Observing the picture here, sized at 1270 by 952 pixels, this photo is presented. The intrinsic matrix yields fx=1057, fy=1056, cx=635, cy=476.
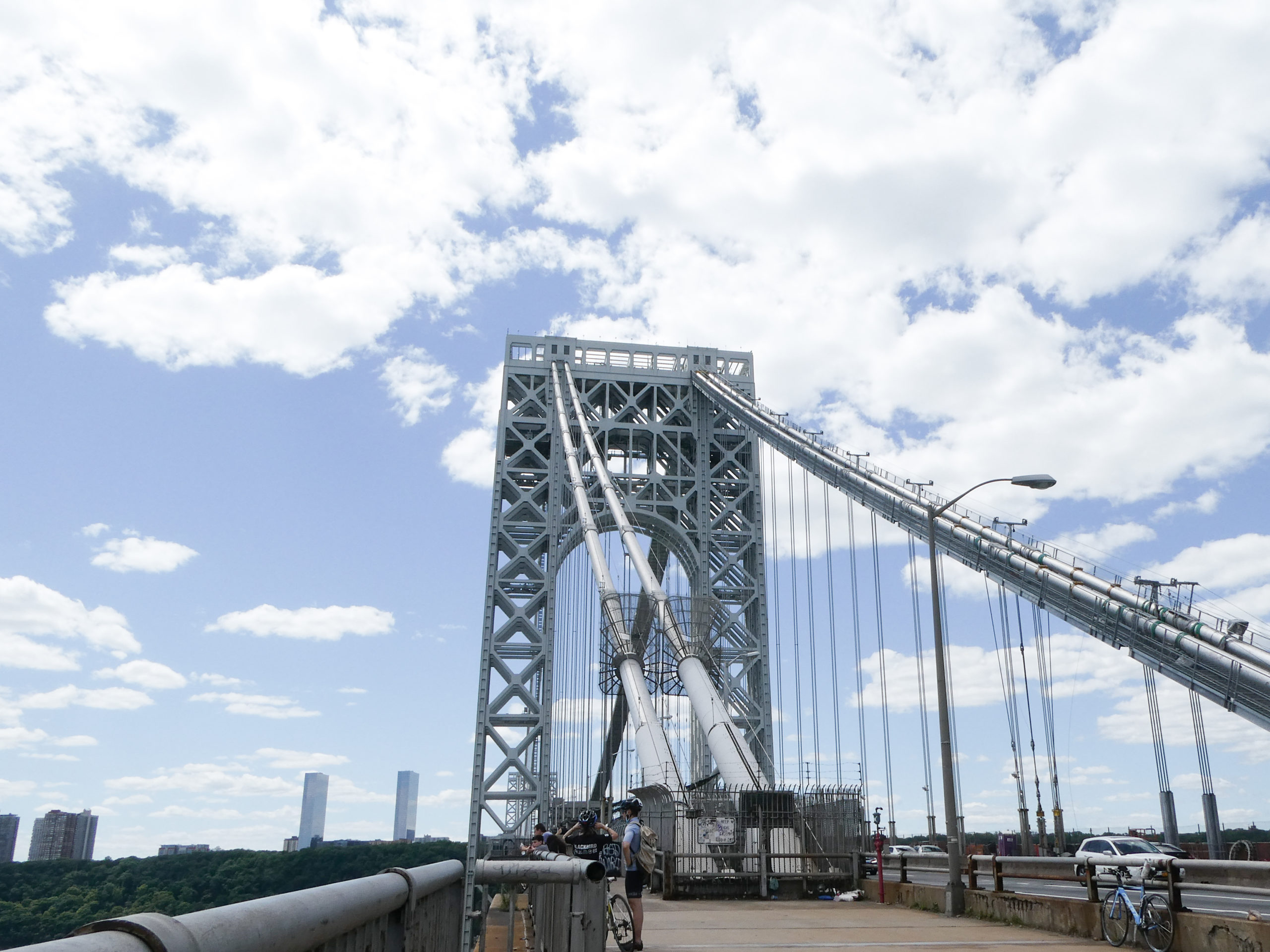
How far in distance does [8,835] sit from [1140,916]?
41310mm

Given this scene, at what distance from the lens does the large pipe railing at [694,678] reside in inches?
1022

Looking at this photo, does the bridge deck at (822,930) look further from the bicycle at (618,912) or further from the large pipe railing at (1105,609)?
the large pipe railing at (1105,609)

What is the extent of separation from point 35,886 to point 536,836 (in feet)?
78.7

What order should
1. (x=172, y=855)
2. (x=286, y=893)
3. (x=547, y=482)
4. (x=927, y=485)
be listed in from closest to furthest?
(x=286, y=893)
(x=927, y=485)
(x=172, y=855)
(x=547, y=482)

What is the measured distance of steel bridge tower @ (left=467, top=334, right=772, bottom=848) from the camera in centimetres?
4438

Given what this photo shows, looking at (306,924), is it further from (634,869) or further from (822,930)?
(822,930)

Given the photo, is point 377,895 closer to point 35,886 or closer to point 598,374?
point 35,886

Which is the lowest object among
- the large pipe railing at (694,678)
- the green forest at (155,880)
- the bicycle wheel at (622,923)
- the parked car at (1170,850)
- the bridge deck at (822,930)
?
the green forest at (155,880)

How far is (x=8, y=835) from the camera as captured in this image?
130 ft

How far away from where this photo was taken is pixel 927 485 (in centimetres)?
3038

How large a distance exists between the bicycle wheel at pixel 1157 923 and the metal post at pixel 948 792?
459cm

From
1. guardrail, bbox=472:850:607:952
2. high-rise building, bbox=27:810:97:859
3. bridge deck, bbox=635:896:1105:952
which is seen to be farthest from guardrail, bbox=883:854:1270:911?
high-rise building, bbox=27:810:97:859

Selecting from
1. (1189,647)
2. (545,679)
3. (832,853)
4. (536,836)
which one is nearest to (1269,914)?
(1189,647)

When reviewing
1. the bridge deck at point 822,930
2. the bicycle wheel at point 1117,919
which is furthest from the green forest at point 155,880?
the bicycle wheel at point 1117,919
